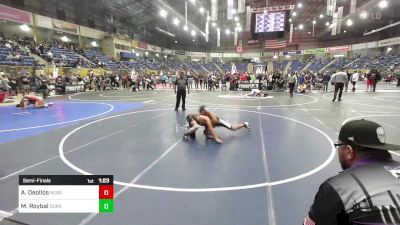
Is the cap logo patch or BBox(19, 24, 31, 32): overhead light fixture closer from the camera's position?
the cap logo patch

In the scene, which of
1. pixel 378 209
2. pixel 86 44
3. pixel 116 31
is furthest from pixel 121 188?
pixel 116 31

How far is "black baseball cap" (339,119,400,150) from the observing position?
134cm

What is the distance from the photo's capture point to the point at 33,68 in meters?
22.3

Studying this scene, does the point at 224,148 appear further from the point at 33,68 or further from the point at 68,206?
the point at 33,68

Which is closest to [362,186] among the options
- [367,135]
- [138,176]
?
[367,135]

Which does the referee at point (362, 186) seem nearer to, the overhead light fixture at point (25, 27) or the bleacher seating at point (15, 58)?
the bleacher seating at point (15, 58)
